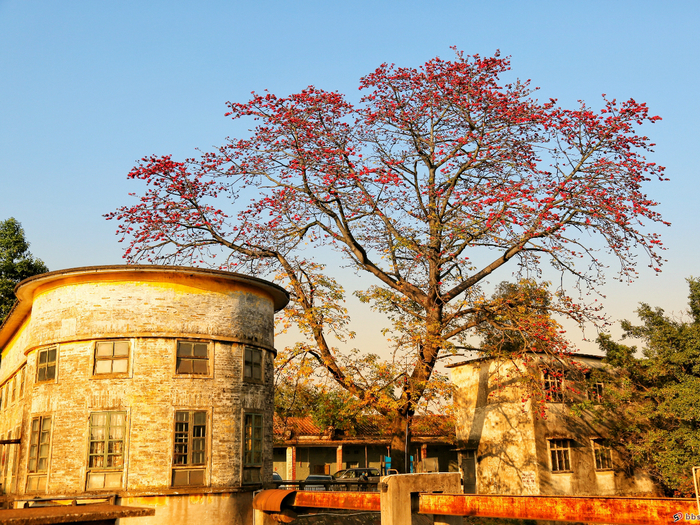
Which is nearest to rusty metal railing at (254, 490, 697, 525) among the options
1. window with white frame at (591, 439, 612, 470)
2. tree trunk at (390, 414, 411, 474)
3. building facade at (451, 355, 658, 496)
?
tree trunk at (390, 414, 411, 474)

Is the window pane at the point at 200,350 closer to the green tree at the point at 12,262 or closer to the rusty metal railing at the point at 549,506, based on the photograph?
the rusty metal railing at the point at 549,506

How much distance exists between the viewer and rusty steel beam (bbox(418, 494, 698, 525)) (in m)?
6.46

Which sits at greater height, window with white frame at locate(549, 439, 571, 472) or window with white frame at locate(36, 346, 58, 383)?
window with white frame at locate(36, 346, 58, 383)

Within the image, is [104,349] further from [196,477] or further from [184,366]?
[196,477]

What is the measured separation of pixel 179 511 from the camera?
14.2 m

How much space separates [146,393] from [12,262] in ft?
70.9

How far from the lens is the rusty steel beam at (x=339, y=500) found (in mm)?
9414

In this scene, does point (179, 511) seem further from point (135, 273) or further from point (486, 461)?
point (486, 461)

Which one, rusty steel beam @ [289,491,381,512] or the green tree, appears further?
the green tree

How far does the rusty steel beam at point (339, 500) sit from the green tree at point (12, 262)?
25.7m

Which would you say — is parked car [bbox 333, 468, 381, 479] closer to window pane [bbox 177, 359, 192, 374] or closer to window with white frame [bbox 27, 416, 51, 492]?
window pane [bbox 177, 359, 192, 374]

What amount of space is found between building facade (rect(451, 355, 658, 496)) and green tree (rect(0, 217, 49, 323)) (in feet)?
75.3

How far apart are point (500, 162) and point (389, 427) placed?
396 inches

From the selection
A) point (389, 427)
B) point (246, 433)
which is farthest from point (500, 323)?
point (246, 433)
